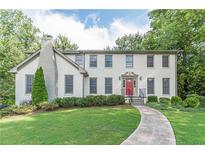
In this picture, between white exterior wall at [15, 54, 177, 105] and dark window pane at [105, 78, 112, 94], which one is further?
dark window pane at [105, 78, 112, 94]

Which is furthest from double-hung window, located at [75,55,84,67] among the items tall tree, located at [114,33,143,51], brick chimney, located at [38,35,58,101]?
tall tree, located at [114,33,143,51]

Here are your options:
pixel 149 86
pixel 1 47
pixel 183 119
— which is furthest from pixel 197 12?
pixel 1 47

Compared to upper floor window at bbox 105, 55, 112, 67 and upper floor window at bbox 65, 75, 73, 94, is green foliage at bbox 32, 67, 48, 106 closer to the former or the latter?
upper floor window at bbox 65, 75, 73, 94

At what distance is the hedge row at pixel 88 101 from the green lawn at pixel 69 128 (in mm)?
2051

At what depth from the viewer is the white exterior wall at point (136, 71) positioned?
42.3 ft

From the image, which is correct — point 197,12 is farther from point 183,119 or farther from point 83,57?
point 83,57

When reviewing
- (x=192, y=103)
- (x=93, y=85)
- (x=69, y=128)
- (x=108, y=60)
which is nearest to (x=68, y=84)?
(x=93, y=85)

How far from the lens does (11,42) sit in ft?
42.0

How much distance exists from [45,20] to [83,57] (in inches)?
169

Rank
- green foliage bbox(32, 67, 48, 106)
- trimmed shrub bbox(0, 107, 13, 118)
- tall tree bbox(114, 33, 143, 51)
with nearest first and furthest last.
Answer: trimmed shrub bbox(0, 107, 13, 118) → green foliage bbox(32, 67, 48, 106) → tall tree bbox(114, 33, 143, 51)

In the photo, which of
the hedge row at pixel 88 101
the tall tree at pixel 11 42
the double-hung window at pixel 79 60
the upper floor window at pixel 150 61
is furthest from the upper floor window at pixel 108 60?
the tall tree at pixel 11 42

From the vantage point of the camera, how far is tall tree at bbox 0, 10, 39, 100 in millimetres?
10656

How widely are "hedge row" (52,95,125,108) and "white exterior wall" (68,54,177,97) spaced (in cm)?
196
